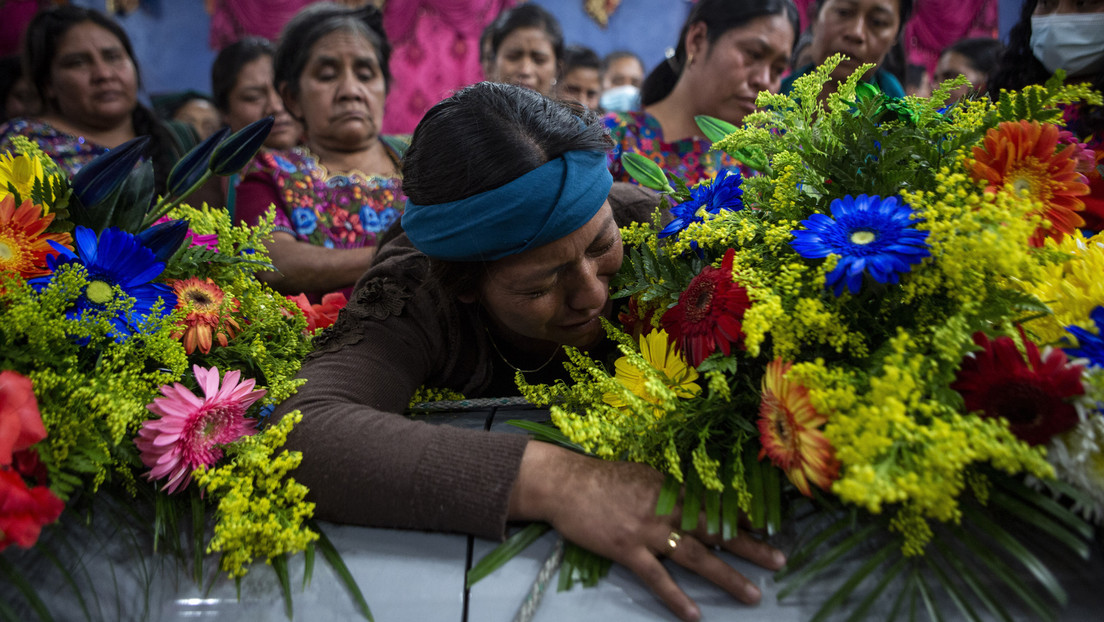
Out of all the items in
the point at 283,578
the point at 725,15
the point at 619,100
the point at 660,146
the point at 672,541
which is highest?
the point at 619,100

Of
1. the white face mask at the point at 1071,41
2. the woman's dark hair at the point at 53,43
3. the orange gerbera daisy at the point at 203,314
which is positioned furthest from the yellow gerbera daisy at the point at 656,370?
the woman's dark hair at the point at 53,43

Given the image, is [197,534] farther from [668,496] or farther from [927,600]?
[927,600]

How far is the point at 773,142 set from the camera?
108 centimetres

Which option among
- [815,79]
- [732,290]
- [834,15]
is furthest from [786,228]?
[834,15]

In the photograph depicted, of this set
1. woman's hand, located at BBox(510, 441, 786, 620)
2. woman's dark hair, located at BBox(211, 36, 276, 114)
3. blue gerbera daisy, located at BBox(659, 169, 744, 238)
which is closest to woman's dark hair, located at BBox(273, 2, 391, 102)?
woman's dark hair, located at BBox(211, 36, 276, 114)

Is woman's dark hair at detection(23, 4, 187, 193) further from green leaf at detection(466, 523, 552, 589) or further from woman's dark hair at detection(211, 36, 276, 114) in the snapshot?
green leaf at detection(466, 523, 552, 589)

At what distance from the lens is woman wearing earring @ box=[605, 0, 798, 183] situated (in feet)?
7.85

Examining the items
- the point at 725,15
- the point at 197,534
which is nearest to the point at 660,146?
the point at 725,15

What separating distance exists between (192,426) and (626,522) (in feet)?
2.12

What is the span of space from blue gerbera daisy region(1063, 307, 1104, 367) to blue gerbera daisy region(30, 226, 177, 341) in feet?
4.09

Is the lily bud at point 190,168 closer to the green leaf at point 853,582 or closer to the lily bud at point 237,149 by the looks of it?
the lily bud at point 237,149

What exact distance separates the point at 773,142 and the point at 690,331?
34 centimetres

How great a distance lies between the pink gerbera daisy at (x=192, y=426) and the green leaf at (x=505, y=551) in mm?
426

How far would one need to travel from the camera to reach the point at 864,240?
0.88m
